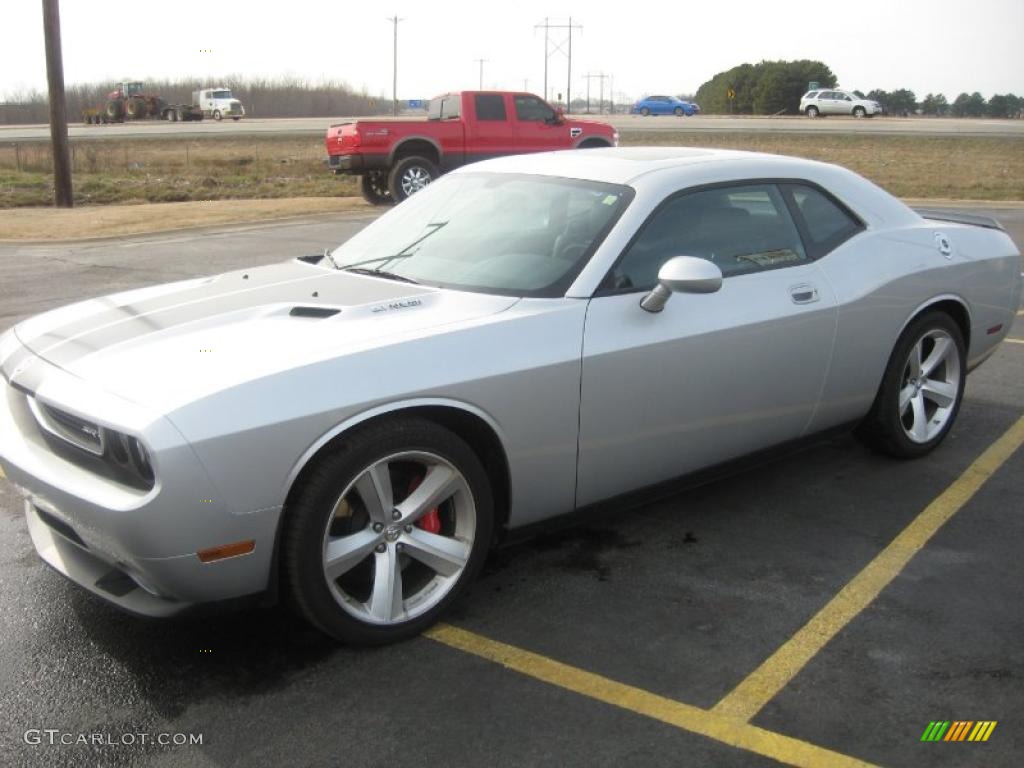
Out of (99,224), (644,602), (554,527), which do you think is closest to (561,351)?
(554,527)

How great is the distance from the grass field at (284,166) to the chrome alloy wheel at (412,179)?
4511 mm

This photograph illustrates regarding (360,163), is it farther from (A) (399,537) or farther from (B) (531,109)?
(A) (399,537)

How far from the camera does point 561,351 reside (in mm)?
3666

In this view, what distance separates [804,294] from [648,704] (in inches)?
83.6

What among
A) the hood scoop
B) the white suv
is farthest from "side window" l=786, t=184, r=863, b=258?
the white suv

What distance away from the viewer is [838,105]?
60156 millimetres

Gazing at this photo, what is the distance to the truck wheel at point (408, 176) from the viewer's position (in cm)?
1886

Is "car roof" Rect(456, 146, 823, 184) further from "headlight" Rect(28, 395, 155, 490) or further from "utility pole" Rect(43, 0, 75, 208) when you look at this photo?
"utility pole" Rect(43, 0, 75, 208)

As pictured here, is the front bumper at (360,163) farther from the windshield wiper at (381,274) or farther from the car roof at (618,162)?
the windshield wiper at (381,274)

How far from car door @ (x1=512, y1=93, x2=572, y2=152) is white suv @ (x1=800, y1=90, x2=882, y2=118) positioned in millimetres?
44615

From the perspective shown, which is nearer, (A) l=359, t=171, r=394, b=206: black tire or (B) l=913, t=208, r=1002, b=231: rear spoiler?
(B) l=913, t=208, r=1002, b=231: rear spoiler

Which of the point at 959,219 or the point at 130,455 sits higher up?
the point at 959,219

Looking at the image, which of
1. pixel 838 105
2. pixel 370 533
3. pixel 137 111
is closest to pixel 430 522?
pixel 370 533

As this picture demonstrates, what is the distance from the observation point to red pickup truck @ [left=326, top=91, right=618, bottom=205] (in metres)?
18.9
